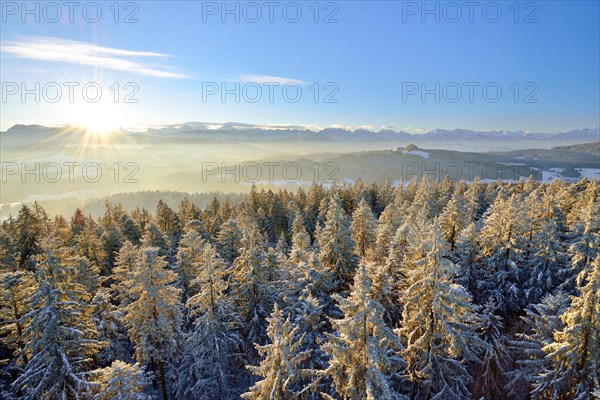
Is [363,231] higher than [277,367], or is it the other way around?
[363,231]

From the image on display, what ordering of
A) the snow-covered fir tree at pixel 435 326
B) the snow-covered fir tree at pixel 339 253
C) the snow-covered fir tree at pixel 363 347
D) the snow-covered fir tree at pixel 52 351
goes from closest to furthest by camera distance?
the snow-covered fir tree at pixel 363 347 → the snow-covered fir tree at pixel 435 326 → the snow-covered fir tree at pixel 52 351 → the snow-covered fir tree at pixel 339 253

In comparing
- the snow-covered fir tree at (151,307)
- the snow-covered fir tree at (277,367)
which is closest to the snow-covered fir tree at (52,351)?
the snow-covered fir tree at (151,307)

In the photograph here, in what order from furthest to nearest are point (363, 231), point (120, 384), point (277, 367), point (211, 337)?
point (363, 231)
point (211, 337)
point (277, 367)
point (120, 384)

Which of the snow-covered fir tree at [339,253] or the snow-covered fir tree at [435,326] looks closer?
the snow-covered fir tree at [435,326]

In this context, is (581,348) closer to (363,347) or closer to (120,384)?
(363,347)

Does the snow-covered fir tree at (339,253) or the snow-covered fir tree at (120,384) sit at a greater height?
the snow-covered fir tree at (339,253)

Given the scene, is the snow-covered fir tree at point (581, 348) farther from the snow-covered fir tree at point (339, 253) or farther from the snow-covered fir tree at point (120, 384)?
the snow-covered fir tree at point (120, 384)

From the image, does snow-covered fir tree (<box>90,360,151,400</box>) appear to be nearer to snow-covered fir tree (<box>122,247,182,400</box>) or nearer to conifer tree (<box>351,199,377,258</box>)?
snow-covered fir tree (<box>122,247,182,400</box>)

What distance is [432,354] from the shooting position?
16.9 m

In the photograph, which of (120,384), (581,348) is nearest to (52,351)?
(120,384)

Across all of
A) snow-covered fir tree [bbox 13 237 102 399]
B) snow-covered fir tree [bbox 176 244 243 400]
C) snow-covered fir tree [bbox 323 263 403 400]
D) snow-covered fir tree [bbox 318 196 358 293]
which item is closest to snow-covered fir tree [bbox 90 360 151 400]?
snow-covered fir tree [bbox 13 237 102 399]

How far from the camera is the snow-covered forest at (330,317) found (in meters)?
15.3

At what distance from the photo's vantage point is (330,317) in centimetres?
2316

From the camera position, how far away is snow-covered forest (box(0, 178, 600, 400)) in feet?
50.2
